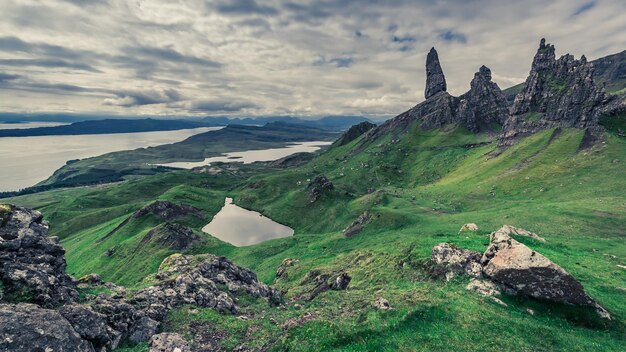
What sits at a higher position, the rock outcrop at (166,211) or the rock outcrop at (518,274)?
the rock outcrop at (518,274)

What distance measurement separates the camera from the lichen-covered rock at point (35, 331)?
20.7 metres

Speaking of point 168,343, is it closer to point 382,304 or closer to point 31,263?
point 31,263

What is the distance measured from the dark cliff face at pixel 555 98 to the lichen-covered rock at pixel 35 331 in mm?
164955

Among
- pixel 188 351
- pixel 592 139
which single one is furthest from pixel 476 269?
pixel 592 139

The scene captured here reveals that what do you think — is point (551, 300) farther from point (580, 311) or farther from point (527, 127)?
point (527, 127)

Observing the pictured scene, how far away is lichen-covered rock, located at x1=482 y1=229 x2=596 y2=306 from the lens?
31.5 metres

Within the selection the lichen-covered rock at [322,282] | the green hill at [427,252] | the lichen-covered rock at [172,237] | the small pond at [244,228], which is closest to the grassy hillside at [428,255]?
the green hill at [427,252]

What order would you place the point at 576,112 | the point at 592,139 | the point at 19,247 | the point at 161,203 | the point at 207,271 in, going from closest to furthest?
the point at 19,247 < the point at 207,271 < the point at 592,139 < the point at 576,112 < the point at 161,203

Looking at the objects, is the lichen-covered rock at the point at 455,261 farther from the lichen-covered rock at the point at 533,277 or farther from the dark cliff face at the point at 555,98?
the dark cliff face at the point at 555,98

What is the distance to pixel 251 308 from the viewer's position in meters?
38.5

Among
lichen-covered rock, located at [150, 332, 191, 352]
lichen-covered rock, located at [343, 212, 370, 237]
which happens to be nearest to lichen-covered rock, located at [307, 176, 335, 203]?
lichen-covered rock, located at [343, 212, 370, 237]

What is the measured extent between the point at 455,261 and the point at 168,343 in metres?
31.8

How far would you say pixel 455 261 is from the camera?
40.1 m

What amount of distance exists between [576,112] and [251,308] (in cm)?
16101
